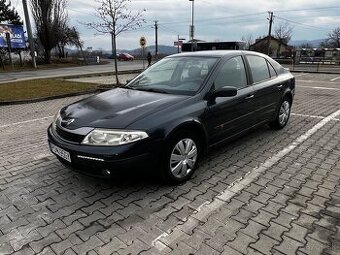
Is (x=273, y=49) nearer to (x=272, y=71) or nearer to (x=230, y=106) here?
(x=272, y=71)

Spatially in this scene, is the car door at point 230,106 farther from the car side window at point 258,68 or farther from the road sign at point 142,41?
the road sign at point 142,41

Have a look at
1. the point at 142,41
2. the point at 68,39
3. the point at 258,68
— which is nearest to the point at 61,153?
the point at 258,68

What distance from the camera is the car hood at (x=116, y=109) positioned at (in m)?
3.41

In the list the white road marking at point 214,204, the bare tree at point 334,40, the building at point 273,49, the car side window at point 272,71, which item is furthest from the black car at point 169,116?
the bare tree at point 334,40

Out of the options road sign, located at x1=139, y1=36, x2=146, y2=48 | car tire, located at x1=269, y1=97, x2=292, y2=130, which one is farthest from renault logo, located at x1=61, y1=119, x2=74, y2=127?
road sign, located at x1=139, y1=36, x2=146, y2=48

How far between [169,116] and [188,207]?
1006mm

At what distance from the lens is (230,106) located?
171 inches

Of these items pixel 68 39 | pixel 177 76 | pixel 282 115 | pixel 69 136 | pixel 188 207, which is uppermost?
pixel 68 39

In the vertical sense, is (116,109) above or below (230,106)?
above

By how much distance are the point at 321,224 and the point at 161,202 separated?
1.59 metres

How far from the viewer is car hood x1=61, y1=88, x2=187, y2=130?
341 centimetres

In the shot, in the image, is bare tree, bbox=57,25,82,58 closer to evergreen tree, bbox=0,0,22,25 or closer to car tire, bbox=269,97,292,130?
evergreen tree, bbox=0,0,22,25

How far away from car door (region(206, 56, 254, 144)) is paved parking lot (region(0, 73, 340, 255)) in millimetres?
477

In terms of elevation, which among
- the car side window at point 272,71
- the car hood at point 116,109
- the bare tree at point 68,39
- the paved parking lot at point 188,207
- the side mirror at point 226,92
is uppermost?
the bare tree at point 68,39
